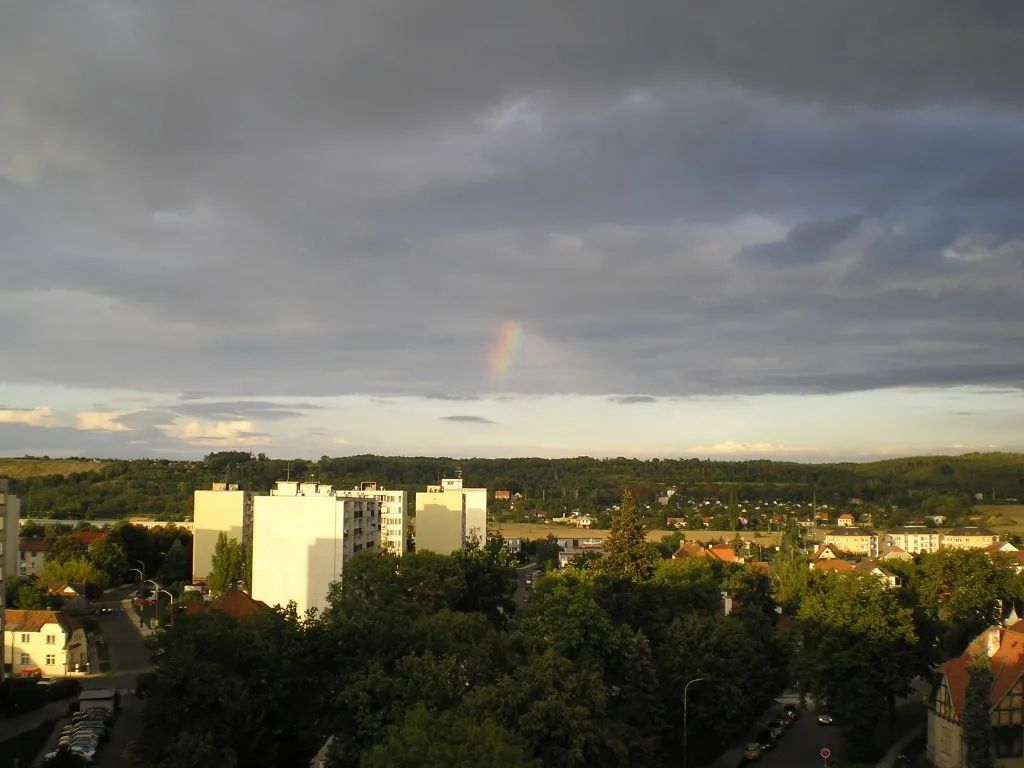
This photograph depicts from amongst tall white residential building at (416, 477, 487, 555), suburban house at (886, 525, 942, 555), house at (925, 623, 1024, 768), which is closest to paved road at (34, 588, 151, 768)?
house at (925, 623, 1024, 768)

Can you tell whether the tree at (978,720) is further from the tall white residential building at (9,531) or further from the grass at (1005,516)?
the grass at (1005,516)

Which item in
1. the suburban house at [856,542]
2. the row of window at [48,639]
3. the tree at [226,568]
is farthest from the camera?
the suburban house at [856,542]

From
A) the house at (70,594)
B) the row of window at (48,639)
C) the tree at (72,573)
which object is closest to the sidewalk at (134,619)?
the tree at (72,573)

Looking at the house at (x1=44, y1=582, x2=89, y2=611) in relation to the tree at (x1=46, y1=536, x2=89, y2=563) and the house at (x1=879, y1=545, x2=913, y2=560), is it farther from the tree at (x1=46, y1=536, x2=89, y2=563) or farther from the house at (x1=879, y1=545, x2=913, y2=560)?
the house at (x1=879, y1=545, x2=913, y2=560)

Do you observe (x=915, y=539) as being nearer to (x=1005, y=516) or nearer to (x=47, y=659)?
(x=1005, y=516)

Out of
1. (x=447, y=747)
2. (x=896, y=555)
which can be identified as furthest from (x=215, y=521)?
(x=447, y=747)

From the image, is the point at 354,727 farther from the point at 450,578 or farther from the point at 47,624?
the point at 47,624
